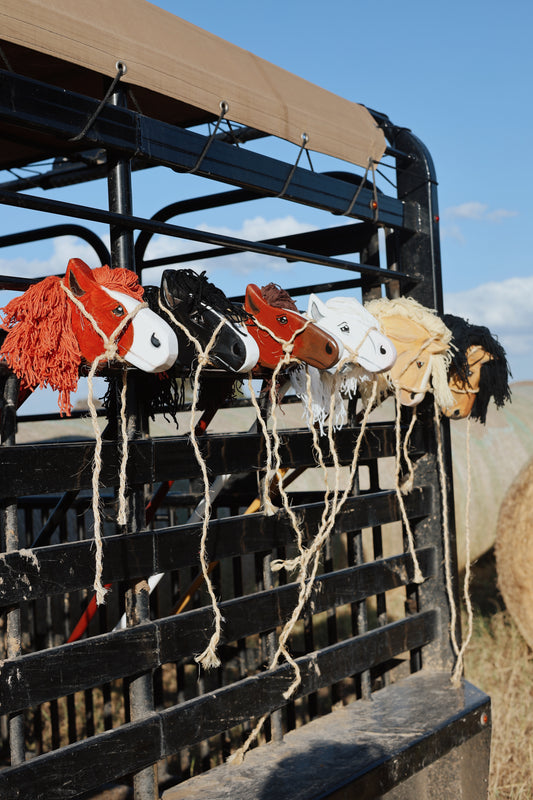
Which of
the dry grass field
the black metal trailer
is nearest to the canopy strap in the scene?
the black metal trailer

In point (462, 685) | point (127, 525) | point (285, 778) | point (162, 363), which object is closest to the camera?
point (162, 363)

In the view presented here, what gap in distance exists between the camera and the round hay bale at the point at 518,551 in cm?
504

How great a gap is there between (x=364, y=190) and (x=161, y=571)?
1705 millimetres

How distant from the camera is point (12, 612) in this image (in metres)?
1.79

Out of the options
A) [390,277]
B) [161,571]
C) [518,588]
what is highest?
[390,277]

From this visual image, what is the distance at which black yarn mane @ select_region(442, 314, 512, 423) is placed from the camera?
295 cm

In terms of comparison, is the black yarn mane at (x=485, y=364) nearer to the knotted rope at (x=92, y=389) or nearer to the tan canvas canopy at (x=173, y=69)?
the tan canvas canopy at (x=173, y=69)

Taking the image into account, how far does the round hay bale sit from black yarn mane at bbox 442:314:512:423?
2.32 metres

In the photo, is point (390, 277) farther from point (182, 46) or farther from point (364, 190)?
point (182, 46)

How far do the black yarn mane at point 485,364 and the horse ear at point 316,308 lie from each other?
2.14 feet

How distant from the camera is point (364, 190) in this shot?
3125 millimetres

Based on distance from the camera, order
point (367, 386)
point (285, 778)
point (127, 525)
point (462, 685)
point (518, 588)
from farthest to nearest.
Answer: point (518, 588) < point (462, 685) < point (367, 386) < point (285, 778) < point (127, 525)

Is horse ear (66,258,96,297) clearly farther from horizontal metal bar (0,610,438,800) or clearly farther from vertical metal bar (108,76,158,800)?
horizontal metal bar (0,610,438,800)

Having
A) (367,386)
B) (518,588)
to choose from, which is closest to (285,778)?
(367,386)
